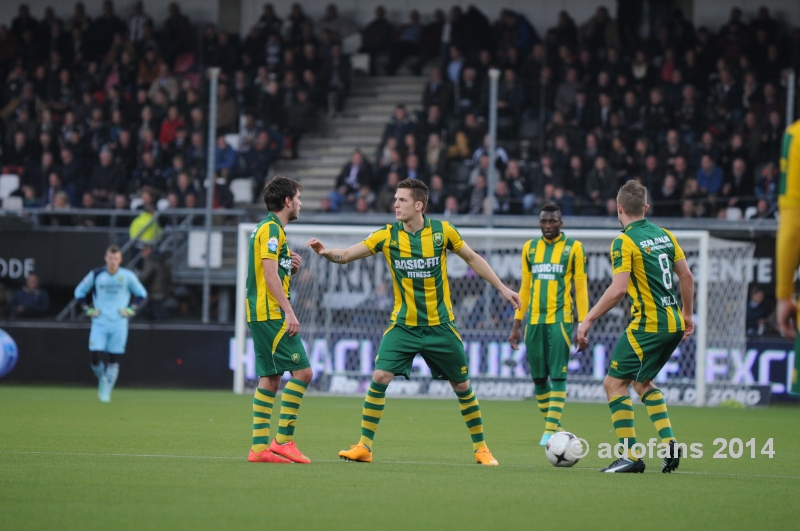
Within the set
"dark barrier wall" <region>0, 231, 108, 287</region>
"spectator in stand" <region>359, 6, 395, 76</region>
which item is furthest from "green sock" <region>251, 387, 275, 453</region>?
"spectator in stand" <region>359, 6, 395, 76</region>

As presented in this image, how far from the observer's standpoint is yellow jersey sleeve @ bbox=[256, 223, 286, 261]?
25.6 ft

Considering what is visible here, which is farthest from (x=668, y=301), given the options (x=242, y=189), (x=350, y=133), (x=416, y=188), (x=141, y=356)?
(x=350, y=133)

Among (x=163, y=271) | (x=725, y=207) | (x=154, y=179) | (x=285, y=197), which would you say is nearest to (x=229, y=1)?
(x=154, y=179)

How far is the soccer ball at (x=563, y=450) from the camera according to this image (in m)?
7.81

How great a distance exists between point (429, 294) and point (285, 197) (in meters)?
1.24

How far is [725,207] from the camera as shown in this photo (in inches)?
688

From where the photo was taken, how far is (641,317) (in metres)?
7.62

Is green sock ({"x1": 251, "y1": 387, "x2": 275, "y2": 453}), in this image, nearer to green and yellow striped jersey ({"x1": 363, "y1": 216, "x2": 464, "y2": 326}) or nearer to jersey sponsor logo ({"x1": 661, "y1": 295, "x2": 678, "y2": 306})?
green and yellow striped jersey ({"x1": 363, "y1": 216, "x2": 464, "y2": 326})

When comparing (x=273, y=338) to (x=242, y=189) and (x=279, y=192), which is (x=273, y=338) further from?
(x=242, y=189)

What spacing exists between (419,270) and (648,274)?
1588 mm

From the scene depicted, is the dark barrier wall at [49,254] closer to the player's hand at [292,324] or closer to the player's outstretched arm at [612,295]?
the player's hand at [292,324]

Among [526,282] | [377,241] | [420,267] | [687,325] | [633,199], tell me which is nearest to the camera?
[633,199]

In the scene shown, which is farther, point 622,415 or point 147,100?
point 147,100

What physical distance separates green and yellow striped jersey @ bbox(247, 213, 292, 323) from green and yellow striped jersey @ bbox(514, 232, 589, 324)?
2989 millimetres
